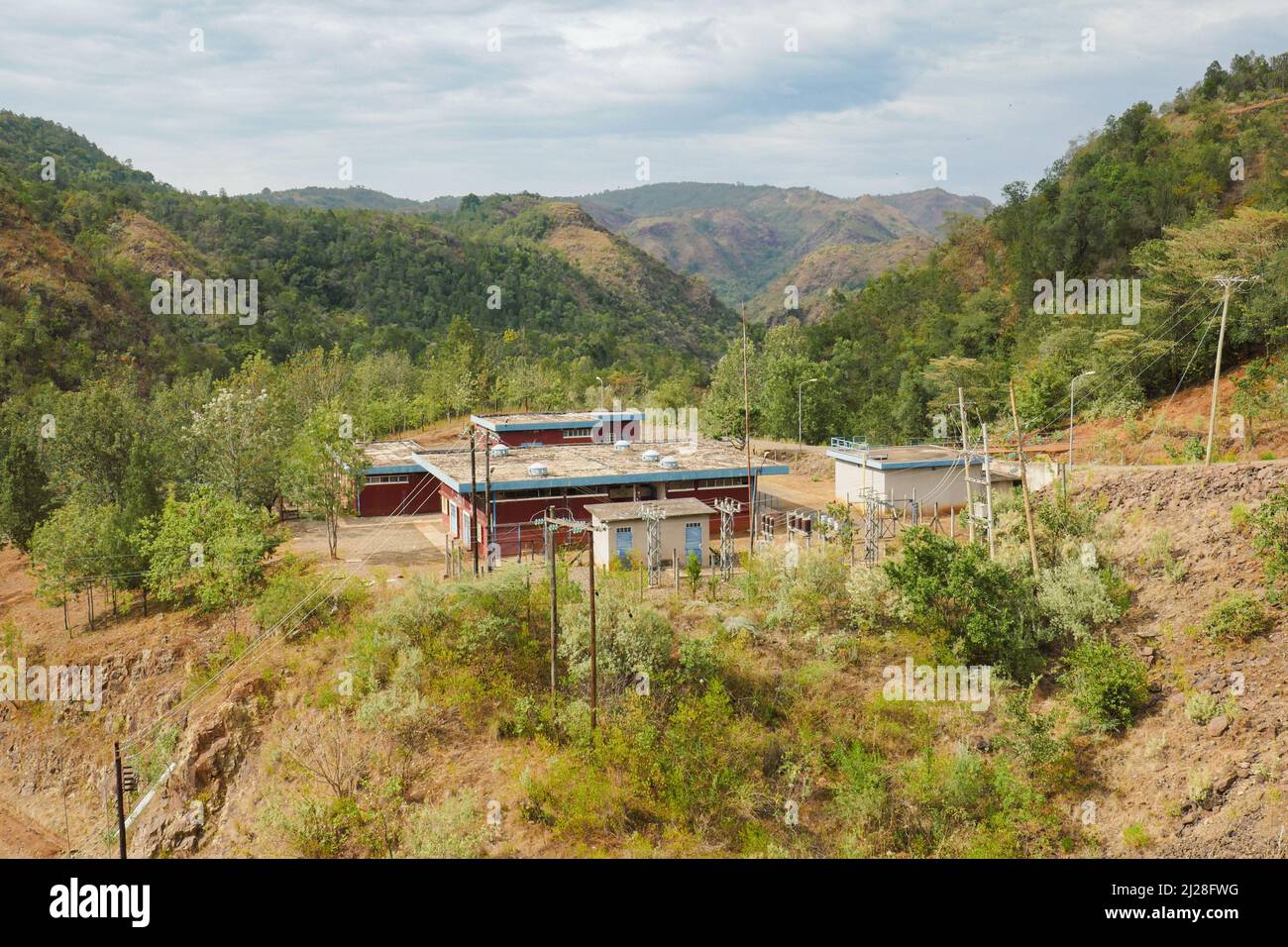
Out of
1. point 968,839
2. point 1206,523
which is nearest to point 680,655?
point 968,839

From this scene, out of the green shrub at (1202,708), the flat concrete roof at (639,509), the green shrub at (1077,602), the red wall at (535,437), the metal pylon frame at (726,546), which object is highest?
the red wall at (535,437)

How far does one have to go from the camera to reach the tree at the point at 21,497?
33.5 metres

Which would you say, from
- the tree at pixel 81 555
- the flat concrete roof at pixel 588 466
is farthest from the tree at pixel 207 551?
the flat concrete roof at pixel 588 466

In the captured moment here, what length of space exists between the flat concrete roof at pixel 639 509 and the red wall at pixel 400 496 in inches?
442

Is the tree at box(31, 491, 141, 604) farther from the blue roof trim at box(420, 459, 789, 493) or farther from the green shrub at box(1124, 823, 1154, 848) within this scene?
the green shrub at box(1124, 823, 1154, 848)

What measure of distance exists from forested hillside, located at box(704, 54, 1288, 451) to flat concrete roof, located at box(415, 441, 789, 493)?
31.5 feet

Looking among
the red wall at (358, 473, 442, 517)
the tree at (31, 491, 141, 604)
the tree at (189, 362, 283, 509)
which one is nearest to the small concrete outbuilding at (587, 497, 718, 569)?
the red wall at (358, 473, 442, 517)

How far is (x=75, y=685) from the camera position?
82.6ft

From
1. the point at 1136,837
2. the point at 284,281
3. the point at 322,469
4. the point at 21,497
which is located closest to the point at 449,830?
the point at 1136,837

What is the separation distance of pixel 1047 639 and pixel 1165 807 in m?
5.47

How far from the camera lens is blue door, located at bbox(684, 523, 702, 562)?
1075 inches

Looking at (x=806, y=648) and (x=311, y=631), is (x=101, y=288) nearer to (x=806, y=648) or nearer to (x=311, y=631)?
(x=311, y=631)

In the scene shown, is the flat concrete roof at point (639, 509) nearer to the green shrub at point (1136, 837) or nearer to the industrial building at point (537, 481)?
the industrial building at point (537, 481)

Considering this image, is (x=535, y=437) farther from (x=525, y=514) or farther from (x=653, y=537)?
(x=653, y=537)
